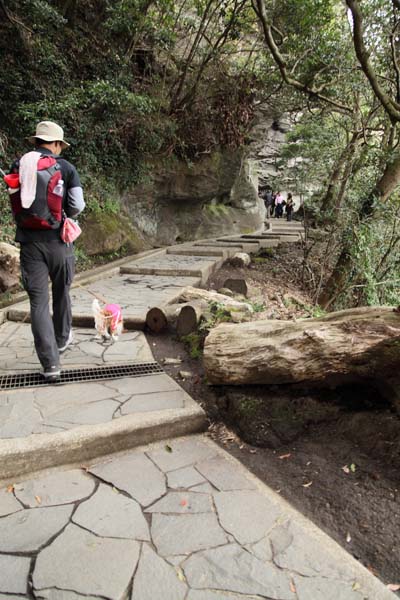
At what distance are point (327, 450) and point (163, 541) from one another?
1.35 m

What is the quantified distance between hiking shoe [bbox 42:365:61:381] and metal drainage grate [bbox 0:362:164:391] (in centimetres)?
5

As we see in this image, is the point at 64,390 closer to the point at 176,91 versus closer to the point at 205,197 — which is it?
the point at 176,91

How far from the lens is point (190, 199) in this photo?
1359cm

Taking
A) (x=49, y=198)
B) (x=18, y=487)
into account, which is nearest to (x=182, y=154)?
(x=49, y=198)

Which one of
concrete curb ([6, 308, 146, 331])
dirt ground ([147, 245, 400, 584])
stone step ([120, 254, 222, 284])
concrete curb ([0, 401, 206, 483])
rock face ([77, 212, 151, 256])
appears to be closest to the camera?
dirt ground ([147, 245, 400, 584])

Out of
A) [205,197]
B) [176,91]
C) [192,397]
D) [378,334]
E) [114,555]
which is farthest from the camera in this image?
[205,197]

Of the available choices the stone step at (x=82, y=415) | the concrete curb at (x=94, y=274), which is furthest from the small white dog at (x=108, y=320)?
the concrete curb at (x=94, y=274)

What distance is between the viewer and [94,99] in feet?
26.3

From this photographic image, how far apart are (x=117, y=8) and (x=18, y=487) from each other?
9.91 m

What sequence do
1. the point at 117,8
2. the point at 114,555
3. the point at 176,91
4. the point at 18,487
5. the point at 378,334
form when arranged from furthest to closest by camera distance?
the point at 176,91, the point at 117,8, the point at 378,334, the point at 18,487, the point at 114,555

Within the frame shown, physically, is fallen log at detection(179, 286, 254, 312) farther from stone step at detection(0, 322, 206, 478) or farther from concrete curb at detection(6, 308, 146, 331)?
stone step at detection(0, 322, 206, 478)

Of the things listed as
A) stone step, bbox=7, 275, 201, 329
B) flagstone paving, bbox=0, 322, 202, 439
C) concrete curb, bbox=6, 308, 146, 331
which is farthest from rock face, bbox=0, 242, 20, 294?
flagstone paving, bbox=0, 322, 202, 439

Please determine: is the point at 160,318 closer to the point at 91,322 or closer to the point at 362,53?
the point at 91,322

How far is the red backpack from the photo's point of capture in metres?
3.16
